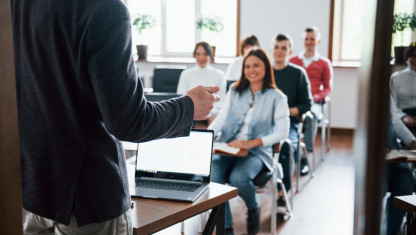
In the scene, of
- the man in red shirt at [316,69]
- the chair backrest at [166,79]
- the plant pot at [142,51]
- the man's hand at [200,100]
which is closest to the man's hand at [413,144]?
the man's hand at [200,100]

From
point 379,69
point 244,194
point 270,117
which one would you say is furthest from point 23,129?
point 270,117

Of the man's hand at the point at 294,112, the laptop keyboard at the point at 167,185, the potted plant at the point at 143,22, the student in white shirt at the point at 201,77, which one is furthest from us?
the potted plant at the point at 143,22

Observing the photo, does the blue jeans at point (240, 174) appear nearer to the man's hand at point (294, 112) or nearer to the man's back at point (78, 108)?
the man's hand at point (294, 112)

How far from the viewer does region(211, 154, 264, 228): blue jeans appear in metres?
2.93

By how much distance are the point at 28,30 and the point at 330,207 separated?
10.6 ft

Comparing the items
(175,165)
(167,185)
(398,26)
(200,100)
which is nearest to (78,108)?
(200,100)

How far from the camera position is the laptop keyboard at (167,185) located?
1.78 meters

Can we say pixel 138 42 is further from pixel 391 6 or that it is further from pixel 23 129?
pixel 391 6

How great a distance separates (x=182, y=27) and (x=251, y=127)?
4725 millimetres

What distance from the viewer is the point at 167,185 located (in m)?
1.84

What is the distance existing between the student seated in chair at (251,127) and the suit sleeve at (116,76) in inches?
80.3

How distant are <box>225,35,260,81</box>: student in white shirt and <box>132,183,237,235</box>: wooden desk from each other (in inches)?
141

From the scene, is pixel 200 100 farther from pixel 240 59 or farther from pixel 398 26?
pixel 240 59

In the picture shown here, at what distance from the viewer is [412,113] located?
2.20 m
